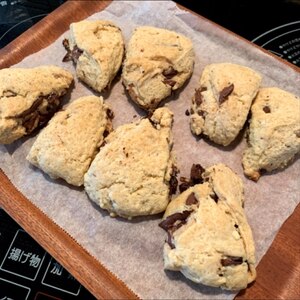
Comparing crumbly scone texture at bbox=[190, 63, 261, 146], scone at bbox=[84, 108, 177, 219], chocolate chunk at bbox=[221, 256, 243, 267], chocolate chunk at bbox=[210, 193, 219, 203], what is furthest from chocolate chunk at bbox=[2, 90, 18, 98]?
chocolate chunk at bbox=[221, 256, 243, 267]

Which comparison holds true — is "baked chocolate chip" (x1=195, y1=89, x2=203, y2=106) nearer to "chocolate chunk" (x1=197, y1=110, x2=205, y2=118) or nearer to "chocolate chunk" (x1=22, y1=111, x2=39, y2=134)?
"chocolate chunk" (x1=197, y1=110, x2=205, y2=118)

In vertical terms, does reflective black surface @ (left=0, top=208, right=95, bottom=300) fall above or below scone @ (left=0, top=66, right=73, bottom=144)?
below

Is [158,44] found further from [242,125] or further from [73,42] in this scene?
[242,125]

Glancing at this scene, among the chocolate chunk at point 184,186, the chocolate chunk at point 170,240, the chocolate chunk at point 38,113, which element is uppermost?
the chocolate chunk at point 38,113

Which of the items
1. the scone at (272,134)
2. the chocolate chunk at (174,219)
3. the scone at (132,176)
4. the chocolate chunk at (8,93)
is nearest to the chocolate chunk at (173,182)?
the scone at (132,176)

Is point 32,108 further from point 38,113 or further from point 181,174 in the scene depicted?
point 181,174

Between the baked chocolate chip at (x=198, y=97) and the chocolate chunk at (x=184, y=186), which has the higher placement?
the baked chocolate chip at (x=198, y=97)

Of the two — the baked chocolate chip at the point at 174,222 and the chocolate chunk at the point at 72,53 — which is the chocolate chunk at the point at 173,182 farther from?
the chocolate chunk at the point at 72,53

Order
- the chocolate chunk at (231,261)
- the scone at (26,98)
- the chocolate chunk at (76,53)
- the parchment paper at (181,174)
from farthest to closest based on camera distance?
the chocolate chunk at (76,53) → the scone at (26,98) → the parchment paper at (181,174) → the chocolate chunk at (231,261)
